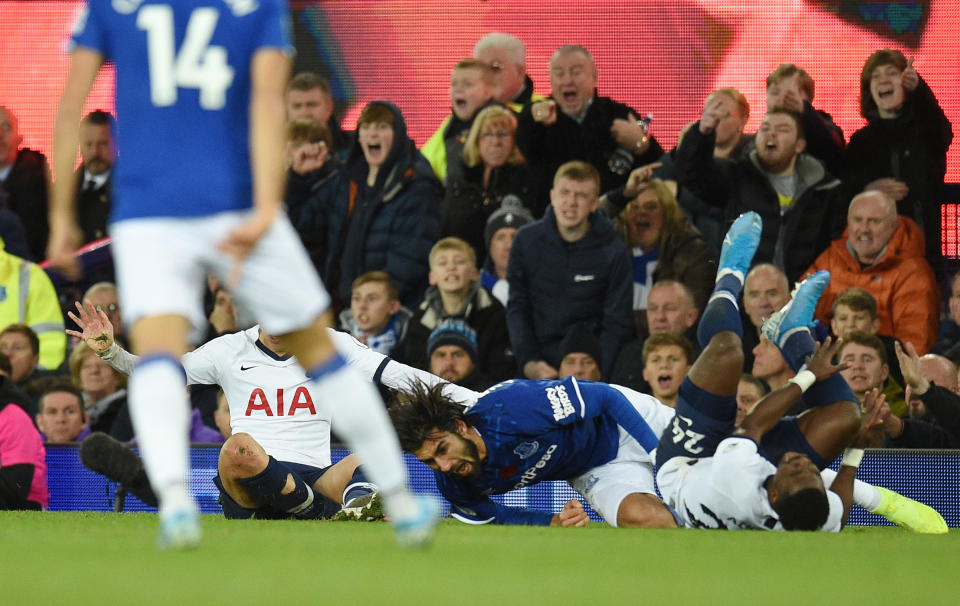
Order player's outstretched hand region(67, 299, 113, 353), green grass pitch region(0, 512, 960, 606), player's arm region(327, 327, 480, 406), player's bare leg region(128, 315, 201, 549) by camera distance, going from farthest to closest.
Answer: player's arm region(327, 327, 480, 406)
player's outstretched hand region(67, 299, 113, 353)
player's bare leg region(128, 315, 201, 549)
green grass pitch region(0, 512, 960, 606)

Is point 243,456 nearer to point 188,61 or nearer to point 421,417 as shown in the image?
point 421,417

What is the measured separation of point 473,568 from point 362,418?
547mm

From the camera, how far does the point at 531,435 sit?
7082 mm

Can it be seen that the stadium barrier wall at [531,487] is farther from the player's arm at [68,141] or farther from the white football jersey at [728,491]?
the player's arm at [68,141]

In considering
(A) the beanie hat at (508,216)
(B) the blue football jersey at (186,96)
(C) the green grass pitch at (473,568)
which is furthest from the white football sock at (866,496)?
(B) the blue football jersey at (186,96)

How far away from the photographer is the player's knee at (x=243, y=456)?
732 centimetres

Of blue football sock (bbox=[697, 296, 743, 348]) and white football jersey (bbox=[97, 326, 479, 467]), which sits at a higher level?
blue football sock (bbox=[697, 296, 743, 348])

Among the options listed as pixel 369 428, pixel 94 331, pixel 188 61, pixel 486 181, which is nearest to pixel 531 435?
pixel 94 331

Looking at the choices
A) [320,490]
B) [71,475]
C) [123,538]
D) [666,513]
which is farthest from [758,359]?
[123,538]

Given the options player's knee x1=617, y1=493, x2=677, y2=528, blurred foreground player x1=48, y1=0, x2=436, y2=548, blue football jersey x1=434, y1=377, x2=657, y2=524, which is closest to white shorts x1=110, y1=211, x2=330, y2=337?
blurred foreground player x1=48, y1=0, x2=436, y2=548

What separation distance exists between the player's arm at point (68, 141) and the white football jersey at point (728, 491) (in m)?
3.19

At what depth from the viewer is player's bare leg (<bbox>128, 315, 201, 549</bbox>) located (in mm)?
4023

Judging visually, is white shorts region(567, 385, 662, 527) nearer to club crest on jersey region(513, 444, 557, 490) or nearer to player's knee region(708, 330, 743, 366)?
club crest on jersey region(513, 444, 557, 490)

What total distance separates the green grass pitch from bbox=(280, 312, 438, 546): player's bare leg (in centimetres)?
16
